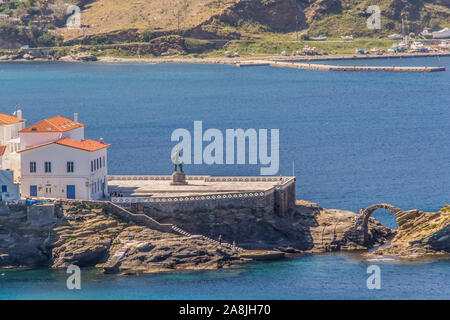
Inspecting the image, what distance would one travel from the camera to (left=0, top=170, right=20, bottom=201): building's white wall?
305 ft

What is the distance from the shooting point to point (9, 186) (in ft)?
306

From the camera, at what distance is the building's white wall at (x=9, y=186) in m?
92.9

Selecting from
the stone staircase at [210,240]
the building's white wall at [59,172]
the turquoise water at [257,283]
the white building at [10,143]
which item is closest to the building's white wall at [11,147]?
the white building at [10,143]

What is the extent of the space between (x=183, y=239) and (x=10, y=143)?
68.7 ft

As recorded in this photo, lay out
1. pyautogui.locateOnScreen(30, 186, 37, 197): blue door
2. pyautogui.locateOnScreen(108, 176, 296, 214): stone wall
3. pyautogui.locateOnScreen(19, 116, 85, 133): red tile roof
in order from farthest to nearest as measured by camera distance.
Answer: pyautogui.locateOnScreen(19, 116, 85, 133): red tile roof < pyautogui.locateOnScreen(30, 186, 37, 197): blue door < pyautogui.locateOnScreen(108, 176, 296, 214): stone wall

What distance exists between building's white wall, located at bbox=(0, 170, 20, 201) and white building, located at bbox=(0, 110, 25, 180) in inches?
175

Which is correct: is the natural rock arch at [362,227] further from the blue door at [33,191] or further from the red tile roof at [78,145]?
the blue door at [33,191]

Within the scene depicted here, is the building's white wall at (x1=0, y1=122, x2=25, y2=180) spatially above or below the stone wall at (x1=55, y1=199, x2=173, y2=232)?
above

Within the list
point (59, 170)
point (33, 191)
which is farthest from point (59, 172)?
point (33, 191)

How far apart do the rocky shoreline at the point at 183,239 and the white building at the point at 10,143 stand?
797cm

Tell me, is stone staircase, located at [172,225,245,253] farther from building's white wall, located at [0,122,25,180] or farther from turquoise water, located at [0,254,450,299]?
building's white wall, located at [0,122,25,180]

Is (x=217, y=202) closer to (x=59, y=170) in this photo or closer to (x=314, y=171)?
(x=59, y=170)

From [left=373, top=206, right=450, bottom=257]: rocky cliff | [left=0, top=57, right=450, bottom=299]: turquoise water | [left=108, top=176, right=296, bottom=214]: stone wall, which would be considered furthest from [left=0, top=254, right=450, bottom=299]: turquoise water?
[left=108, top=176, right=296, bottom=214]: stone wall

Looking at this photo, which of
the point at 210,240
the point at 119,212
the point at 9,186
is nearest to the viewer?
the point at 210,240
